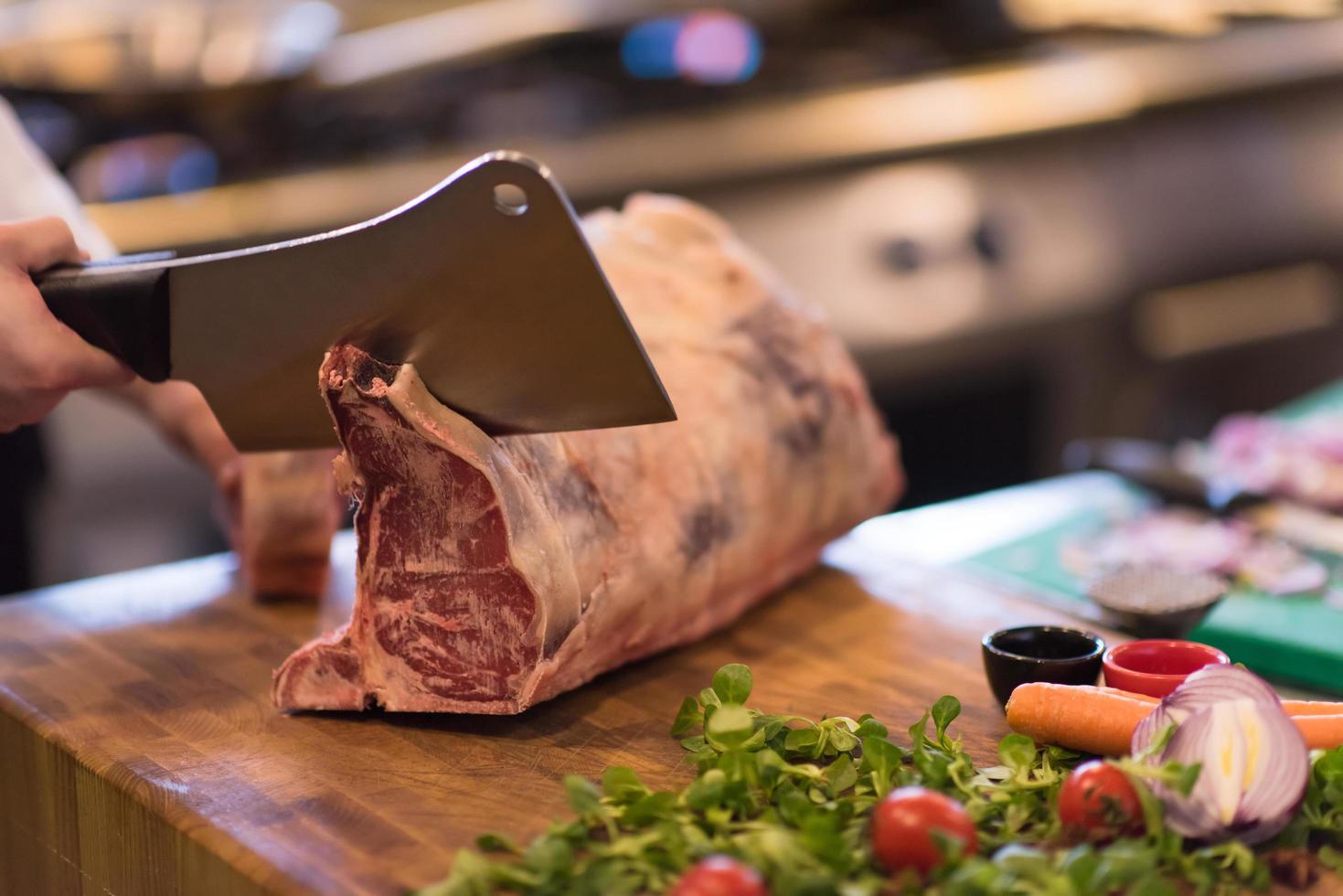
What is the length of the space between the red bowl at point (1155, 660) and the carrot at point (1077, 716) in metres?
0.06

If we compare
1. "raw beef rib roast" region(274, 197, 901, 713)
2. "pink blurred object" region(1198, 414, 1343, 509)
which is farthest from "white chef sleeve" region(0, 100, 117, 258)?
"pink blurred object" region(1198, 414, 1343, 509)

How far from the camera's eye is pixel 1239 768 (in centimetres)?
121

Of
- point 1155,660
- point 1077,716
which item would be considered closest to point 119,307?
point 1077,716

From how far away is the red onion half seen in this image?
121 centimetres

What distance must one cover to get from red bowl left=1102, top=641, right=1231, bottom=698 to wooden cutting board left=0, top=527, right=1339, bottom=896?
146mm

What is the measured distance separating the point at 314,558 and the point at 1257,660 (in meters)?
1.35


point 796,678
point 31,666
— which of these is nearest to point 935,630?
point 796,678

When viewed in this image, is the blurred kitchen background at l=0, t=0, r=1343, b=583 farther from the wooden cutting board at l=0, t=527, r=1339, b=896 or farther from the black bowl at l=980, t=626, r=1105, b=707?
the black bowl at l=980, t=626, r=1105, b=707

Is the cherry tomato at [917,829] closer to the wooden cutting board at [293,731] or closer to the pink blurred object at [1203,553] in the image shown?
the wooden cutting board at [293,731]

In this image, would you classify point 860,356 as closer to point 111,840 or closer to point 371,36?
Answer: point 371,36

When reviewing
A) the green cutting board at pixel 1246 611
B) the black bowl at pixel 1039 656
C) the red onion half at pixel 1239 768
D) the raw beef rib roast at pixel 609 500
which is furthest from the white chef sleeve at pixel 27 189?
the red onion half at pixel 1239 768

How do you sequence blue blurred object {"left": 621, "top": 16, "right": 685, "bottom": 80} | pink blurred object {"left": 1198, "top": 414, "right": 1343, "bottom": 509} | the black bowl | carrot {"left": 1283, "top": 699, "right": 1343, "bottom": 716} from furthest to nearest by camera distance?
blue blurred object {"left": 621, "top": 16, "right": 685, "bottom": 80} → pink blurred object {"left": 1198, "top": 414, "right": 1343, "bottom": 509} → the black bowl → carrot {"left": 1283, "top": 699, "right": 1343, "bottom": 716}

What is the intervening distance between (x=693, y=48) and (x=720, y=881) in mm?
3554

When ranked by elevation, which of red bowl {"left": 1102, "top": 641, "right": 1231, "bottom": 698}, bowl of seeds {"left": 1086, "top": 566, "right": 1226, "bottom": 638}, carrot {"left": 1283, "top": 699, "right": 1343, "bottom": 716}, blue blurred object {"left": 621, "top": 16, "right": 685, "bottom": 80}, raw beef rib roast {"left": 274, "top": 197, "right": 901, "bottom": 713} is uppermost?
blue blurred object {"left": 621, "top": 16, "right": 685, "bottom": 80}
